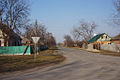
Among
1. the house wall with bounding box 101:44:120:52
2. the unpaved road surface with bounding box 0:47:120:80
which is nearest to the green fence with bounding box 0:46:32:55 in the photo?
the unpaved road surface with bounding box 0:47:120:80

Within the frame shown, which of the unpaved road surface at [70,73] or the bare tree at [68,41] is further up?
the bare tree at [68,41]

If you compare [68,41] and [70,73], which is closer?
[70,73]

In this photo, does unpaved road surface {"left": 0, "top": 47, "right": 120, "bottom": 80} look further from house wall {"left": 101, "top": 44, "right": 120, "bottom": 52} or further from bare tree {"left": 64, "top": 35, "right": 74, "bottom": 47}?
bare tree {"left": 64, "top": 35, "right": 74, "bottom": 47}

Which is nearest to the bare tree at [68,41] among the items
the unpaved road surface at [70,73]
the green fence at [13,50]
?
the green fence at [13,50]

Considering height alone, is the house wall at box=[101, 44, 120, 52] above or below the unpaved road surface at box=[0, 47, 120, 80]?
above

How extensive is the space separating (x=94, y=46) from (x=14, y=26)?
31.7 m

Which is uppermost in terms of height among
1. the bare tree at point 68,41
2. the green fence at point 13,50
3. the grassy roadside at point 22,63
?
the bare tree at point 68,41

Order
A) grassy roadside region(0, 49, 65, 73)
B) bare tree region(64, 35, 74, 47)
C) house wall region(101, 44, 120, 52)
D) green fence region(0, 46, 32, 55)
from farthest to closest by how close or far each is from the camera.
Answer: bare tree region(64, 35, 74, 47) < house wall region(101, 44, 120, 52) < green fence region(0, 46, 32, 55) < grassy roadside region(0, 49, 65, 73)

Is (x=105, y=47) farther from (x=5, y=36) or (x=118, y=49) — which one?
(x=5, y=36)

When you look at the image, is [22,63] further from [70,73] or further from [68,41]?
[68,41]

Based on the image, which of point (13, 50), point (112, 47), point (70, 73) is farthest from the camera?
point (112, 47)

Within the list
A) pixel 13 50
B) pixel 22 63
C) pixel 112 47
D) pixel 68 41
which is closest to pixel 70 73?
pixel 22 63

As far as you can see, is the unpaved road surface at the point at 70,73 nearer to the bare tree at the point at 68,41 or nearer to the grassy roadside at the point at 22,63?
the grassy roadside at the point at 22,63

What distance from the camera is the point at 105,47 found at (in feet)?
138
